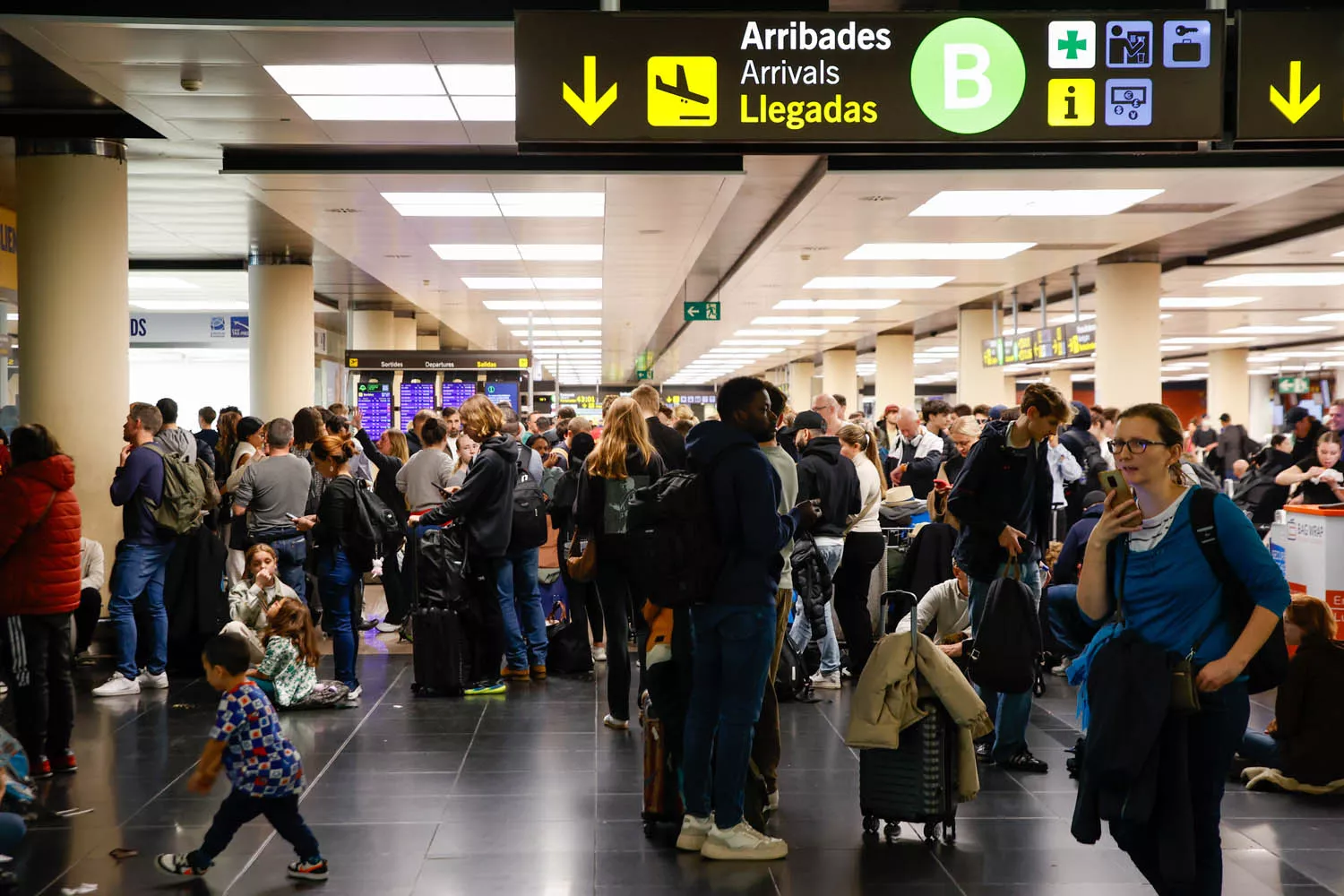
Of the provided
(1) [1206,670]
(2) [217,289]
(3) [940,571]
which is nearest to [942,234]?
(3) [940,571]

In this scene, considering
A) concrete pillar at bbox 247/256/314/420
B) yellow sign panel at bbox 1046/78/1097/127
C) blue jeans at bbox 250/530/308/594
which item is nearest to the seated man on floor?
blue jeans at bbox 250/530/308/594

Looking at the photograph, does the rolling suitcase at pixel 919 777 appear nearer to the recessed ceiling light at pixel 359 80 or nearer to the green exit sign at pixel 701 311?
the recessed ceiling light at pixel 359 80

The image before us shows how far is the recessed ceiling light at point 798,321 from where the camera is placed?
23.0m

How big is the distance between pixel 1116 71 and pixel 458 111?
4.50 metres

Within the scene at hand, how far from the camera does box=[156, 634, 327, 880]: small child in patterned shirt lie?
14.0 feet

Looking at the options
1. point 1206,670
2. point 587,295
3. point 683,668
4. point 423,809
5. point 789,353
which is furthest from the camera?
point 789,353

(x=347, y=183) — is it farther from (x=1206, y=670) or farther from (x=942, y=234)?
(x=1206, y=670)

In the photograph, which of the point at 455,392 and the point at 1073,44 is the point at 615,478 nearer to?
the point at 1073,44

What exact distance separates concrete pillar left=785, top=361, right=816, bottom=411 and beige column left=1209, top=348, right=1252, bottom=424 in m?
11.5

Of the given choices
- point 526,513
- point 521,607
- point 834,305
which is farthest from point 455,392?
point 526,513

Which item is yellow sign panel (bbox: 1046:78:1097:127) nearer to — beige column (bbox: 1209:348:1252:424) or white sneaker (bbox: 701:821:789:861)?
white sneaker (bbox: 701:821:789:861)

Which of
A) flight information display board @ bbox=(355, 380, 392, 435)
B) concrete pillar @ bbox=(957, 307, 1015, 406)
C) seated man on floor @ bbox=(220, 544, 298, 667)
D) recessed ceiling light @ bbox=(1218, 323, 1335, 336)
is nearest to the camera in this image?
seated man on floor @ bbox=(220, 544, 298, 667)

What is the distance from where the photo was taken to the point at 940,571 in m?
7.49

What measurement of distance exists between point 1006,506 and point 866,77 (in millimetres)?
2125
